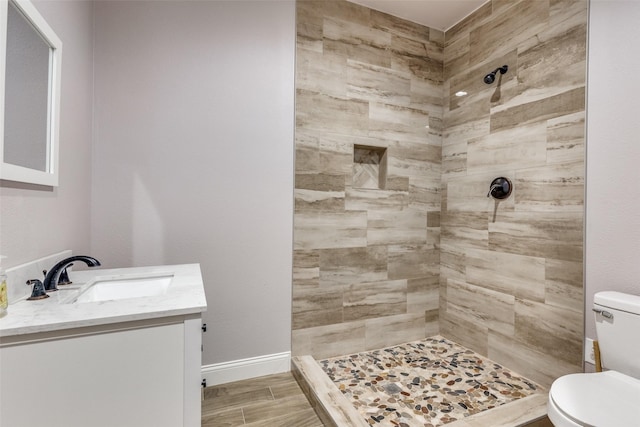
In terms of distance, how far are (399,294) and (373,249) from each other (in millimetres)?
478

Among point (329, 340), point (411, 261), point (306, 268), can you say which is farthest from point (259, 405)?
point (411, 261)

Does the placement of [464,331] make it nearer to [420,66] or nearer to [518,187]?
[518,187]

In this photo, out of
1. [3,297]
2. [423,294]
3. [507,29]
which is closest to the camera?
[3,297]

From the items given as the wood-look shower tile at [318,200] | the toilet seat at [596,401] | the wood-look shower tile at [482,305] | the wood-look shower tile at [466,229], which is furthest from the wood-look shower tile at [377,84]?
the toilet seat at [596,401]

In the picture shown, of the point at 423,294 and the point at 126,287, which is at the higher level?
the point at 126,287

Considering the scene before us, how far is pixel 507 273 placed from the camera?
86.0 inches

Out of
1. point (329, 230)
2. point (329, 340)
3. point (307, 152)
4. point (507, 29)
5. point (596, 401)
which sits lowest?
point (329, 340)

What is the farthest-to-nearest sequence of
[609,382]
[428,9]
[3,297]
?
[428,9] < [609,382] < [3,297]

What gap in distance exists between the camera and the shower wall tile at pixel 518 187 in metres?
1.83

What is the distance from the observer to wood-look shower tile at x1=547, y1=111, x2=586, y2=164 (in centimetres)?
178

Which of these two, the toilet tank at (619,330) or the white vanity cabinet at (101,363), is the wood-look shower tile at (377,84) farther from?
the white vanity cabinet at (101,363)

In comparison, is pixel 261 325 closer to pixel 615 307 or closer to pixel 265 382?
pixel 265 382

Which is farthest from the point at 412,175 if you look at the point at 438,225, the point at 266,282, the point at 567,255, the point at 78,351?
the point at 78,351

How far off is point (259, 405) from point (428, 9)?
3.17 m
